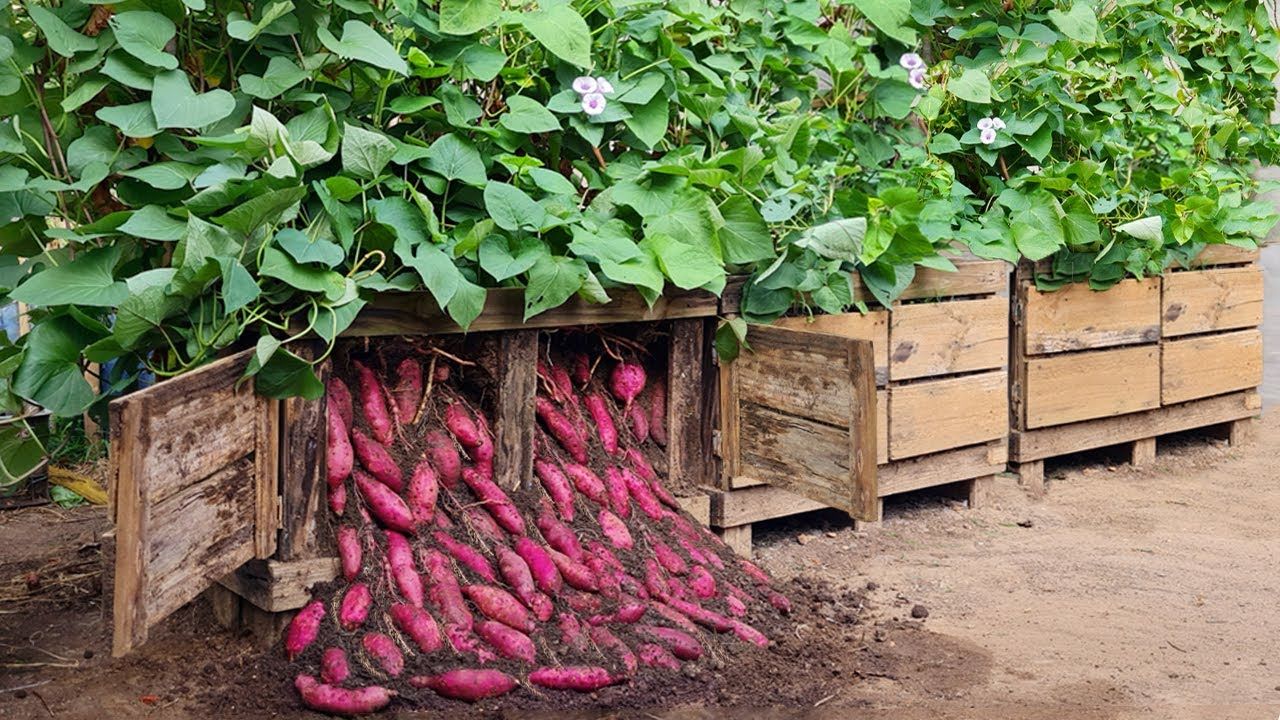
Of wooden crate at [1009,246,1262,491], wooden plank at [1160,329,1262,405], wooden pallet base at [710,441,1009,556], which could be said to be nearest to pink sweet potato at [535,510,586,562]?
wooden pallet base at [710,441,1009,556]

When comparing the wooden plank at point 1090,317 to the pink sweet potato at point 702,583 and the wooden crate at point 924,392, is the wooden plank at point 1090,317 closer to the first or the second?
the wooden crate at point 924,392

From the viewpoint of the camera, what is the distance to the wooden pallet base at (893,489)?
3777 millimetres

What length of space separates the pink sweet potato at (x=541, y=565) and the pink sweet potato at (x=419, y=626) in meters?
0.28

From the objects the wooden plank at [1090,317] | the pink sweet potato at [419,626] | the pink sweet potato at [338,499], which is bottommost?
the pink sweet potato at [419,626]

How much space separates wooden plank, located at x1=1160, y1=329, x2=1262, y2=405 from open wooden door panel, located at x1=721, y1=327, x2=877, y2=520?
2.35 meters

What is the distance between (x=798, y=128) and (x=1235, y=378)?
300 centimetres

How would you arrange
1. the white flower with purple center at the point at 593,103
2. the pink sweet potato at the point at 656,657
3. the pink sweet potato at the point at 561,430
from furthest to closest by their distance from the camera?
the pink sweet potato at the point at 561,430, the white flower with purple center at the point at 593,103, the pink sweet potato at the point at 656,657

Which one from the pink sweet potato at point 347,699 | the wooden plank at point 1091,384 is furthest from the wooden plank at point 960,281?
the pink sweet potato at point 347,699

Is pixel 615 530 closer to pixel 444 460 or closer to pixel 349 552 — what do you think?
pixel 444 460

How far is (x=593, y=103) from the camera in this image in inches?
128

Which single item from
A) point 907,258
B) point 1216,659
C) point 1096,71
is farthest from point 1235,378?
point 1216,659

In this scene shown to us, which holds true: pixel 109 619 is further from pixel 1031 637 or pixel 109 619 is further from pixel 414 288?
pixel 1031 637

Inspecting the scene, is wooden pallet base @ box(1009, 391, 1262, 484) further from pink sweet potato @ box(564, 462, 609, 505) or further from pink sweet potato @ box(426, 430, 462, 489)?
pink sweet potato @ box(426, 430, 462, 489)

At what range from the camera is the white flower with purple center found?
10.6ft
